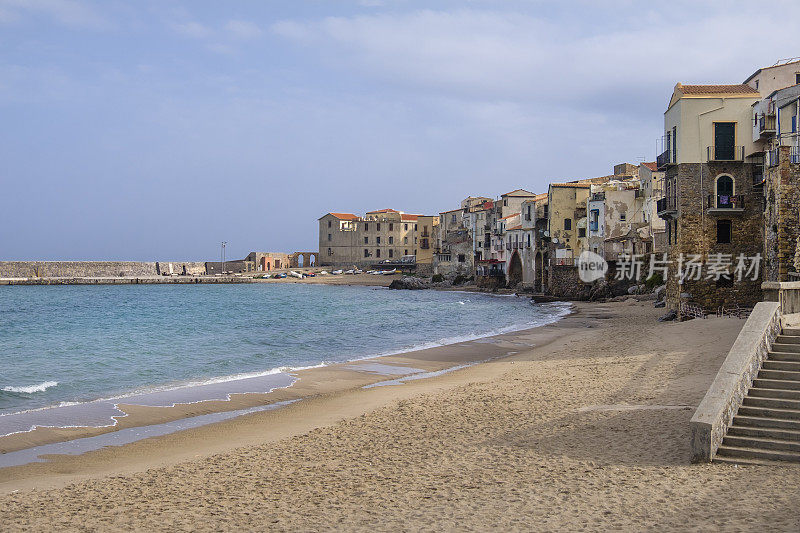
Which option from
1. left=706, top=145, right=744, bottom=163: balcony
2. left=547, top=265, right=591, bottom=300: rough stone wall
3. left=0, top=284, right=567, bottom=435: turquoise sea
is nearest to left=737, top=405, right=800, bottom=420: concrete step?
left=0, top=284, right=567, bottom=435: turquoise sea

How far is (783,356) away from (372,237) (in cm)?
12744

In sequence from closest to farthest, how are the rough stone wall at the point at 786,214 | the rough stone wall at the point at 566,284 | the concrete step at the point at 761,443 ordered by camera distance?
the concrete step at the point at 761,443 < the rough stone wall at the point at 786,214 < the rough stone wall at the point at 566,284

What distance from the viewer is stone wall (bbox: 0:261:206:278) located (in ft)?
436

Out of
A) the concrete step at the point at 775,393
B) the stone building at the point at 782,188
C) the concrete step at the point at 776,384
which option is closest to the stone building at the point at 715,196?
the stone building at the point at 782,188

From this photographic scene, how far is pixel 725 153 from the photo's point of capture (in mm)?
34750

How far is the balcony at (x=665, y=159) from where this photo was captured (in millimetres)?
35750

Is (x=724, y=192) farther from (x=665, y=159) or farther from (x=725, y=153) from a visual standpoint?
(x=665, y=159)

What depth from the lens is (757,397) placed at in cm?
1144

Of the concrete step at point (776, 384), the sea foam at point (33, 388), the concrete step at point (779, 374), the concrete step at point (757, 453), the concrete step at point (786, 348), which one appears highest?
the concrete step at point (786, 348)

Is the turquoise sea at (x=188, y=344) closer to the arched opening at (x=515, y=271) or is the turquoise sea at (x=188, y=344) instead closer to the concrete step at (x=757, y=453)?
the concrete step at (x=757, y=453)

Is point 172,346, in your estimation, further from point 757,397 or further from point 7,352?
point 757,397

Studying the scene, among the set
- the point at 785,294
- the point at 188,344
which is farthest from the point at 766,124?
the point at 188,344

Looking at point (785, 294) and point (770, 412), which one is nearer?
point (770, 412)

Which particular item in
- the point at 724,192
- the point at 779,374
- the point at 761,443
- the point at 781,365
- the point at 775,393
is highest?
the point at 724,192
